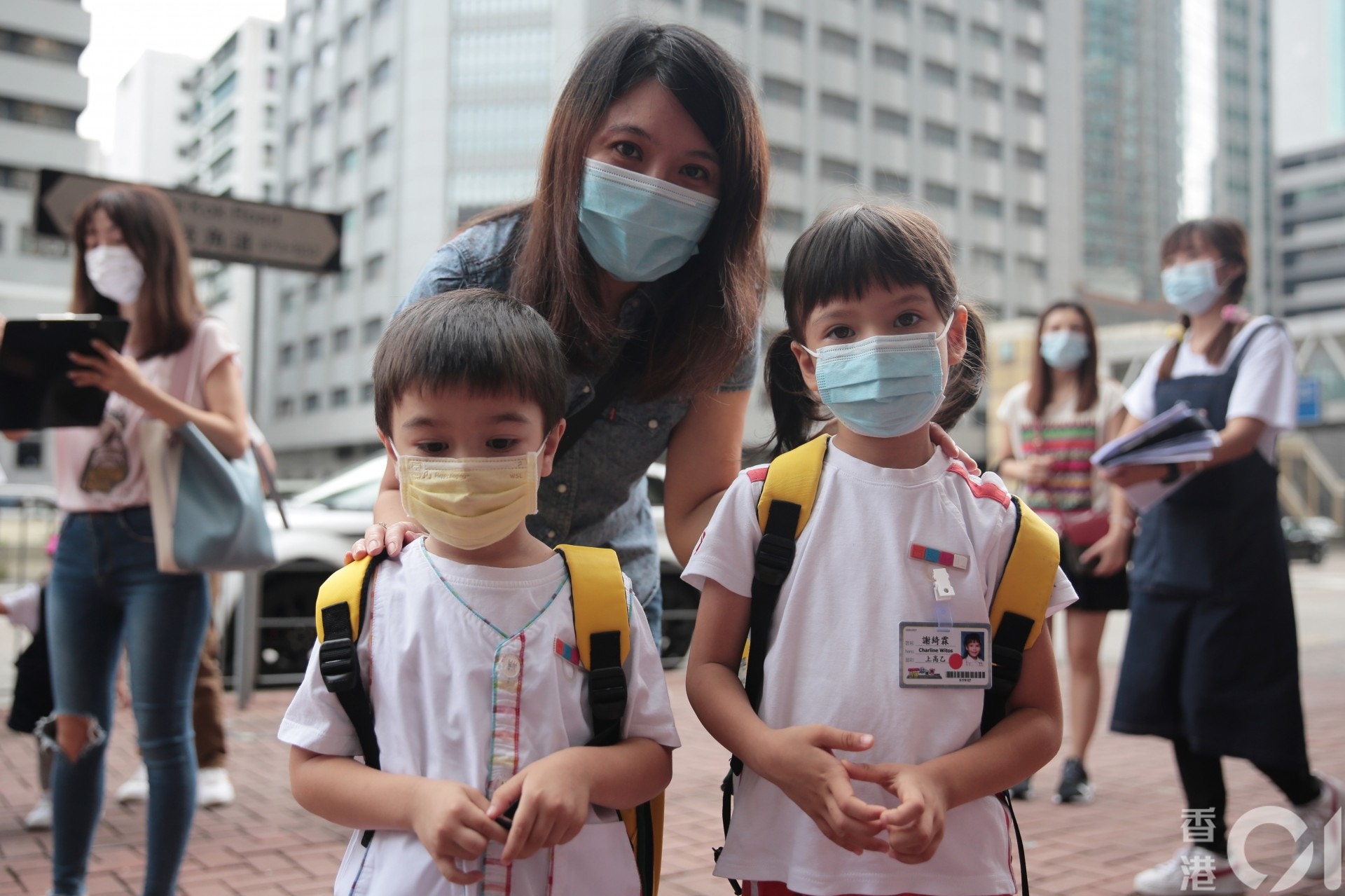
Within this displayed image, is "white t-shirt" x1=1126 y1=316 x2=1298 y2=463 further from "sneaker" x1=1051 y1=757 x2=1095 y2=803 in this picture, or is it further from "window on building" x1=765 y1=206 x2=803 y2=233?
"window on building" x1=765 y1=206 x2=803 y2=233

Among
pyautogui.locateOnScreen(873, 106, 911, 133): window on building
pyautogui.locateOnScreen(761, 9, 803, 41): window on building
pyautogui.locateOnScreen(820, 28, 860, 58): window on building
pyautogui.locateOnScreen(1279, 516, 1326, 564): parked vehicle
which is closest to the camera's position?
pyautogui.locateOnScreen(1279, 516, 1326, 564): parked vehicle

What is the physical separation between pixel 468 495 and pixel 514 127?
44.1m

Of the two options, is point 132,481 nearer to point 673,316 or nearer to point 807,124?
point 673,316

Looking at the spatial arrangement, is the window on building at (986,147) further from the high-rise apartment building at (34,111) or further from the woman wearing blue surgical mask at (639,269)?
the woman wearing blue surgical mask at (639,269)

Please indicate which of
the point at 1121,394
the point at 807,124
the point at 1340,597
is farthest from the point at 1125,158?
the point at 1121,394

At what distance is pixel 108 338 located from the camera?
9.50ft

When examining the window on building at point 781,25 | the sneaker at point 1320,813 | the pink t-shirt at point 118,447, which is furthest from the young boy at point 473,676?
the window on building at point 781,25

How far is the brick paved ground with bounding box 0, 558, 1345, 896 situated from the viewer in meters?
3.70

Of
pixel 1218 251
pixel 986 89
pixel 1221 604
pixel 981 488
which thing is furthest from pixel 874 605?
pixel 986 89

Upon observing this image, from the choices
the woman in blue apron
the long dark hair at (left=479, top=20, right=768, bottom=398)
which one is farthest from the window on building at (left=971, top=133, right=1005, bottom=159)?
the long dark hair at (left=479, top=20, right=768, bottom=398)

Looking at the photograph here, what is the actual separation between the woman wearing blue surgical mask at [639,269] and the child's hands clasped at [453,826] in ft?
1.95

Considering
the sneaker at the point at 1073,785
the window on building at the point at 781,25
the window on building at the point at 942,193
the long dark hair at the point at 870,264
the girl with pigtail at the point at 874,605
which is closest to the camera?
the girl with pigtail at the point at 874,605

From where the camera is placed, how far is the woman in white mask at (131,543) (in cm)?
295

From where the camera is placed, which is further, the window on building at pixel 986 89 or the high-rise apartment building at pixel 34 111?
the window on building at pixel 986 89
